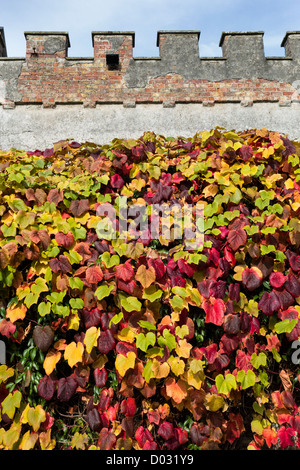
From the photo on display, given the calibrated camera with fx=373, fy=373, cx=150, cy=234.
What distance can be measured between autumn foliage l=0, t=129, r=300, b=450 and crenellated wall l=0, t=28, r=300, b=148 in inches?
149

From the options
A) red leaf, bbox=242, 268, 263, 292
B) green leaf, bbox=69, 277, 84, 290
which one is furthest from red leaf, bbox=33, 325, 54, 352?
red leaf, bbox=242, 268, 263, 292

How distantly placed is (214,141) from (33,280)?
139 centimetres

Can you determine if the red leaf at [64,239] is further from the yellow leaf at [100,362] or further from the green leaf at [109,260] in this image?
the yellow leaf at [100,362]

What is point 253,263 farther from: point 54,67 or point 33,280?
point 54,67

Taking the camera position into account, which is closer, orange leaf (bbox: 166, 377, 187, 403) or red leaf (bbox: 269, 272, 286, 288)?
orange leaf (bbox: 166, 377, 187, 403)

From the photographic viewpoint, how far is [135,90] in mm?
5777

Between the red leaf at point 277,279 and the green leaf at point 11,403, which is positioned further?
the red leaf at point 277,279

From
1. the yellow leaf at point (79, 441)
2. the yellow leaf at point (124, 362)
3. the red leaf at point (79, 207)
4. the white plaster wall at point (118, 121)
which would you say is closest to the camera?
the yellow leaf at point (124, 362)

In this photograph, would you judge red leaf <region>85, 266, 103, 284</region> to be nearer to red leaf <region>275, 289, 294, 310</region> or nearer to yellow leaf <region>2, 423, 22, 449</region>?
yellow leaf <region>2, 423, 22, 449</region>

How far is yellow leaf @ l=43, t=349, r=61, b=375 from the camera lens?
1.93 meters

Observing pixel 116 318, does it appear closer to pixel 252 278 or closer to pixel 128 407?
pixel 128 407

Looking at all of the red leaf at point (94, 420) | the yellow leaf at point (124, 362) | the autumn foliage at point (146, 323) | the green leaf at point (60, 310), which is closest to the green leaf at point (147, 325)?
the autumn foliage at point (146, 323)

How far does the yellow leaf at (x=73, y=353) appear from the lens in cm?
192

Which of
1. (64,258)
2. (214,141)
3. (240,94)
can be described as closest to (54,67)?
(240,94)
